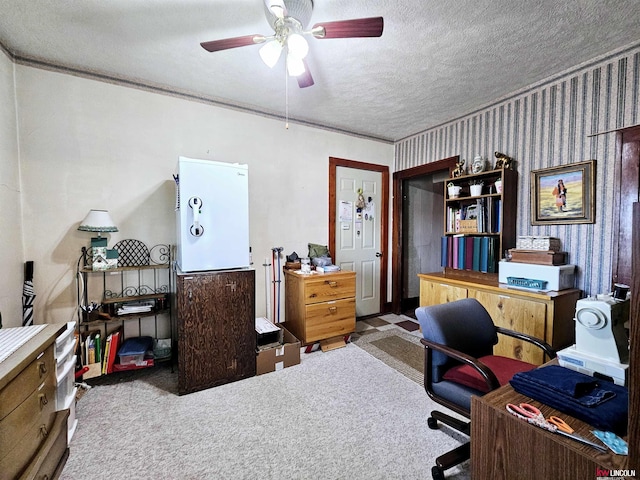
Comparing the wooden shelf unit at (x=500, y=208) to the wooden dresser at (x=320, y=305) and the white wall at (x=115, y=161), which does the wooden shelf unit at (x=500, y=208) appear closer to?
the wooden dresser at (x=320, y=305)

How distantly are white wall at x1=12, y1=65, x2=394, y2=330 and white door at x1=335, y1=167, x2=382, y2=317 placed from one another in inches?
32.7

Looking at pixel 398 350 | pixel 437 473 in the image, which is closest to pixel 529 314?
pixel 398 350

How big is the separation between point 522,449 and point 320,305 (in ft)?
6.99

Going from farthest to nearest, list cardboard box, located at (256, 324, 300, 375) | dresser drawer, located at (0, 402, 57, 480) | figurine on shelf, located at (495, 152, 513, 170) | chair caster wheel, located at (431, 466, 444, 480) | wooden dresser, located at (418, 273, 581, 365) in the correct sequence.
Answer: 1. figurine on shelf, located at (495, 152, 513, 170)
2. cardboard box, located at (256, 324, 300, 375)
3. wooden dresser, located at (418, 273, 581, 365)
4. chair caster wheel, located at (431, 466, 444, 480)
5. dresser drawer, located at (0, 402, 57, 480)

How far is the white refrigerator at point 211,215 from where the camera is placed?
209cm

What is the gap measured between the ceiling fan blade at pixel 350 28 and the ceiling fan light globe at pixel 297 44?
2.9 inches

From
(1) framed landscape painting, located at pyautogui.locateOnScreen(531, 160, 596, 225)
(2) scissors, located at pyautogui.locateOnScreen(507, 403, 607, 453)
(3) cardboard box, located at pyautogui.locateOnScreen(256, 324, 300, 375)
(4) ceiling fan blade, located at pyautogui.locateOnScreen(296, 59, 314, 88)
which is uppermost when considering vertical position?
(4) ceiling fan blade, located at pyautogui.locateOnScreen(296, 59, 314, 88)

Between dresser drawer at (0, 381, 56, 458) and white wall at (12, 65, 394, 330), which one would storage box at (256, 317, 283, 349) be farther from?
dresser drawer at (0, 381, 56, 458)

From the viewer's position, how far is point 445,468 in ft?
4.58

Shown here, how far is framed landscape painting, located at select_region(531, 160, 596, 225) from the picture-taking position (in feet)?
7.25

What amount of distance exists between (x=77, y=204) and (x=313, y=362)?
8.25ft

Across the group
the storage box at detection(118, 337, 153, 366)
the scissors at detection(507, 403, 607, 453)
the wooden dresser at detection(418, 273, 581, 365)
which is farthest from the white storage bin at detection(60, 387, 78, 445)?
the wooden dresser at detection(418, 273, 581, 365)

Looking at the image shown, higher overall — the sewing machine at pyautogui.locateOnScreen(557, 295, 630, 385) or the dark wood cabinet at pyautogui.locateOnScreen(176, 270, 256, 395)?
the sewing machine at pyautogui.locateOnScreen(557, 295, 630, 385)

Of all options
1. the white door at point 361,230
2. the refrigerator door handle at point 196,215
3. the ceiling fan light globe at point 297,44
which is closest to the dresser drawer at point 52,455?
the refrigerator door handle at point 196,215
